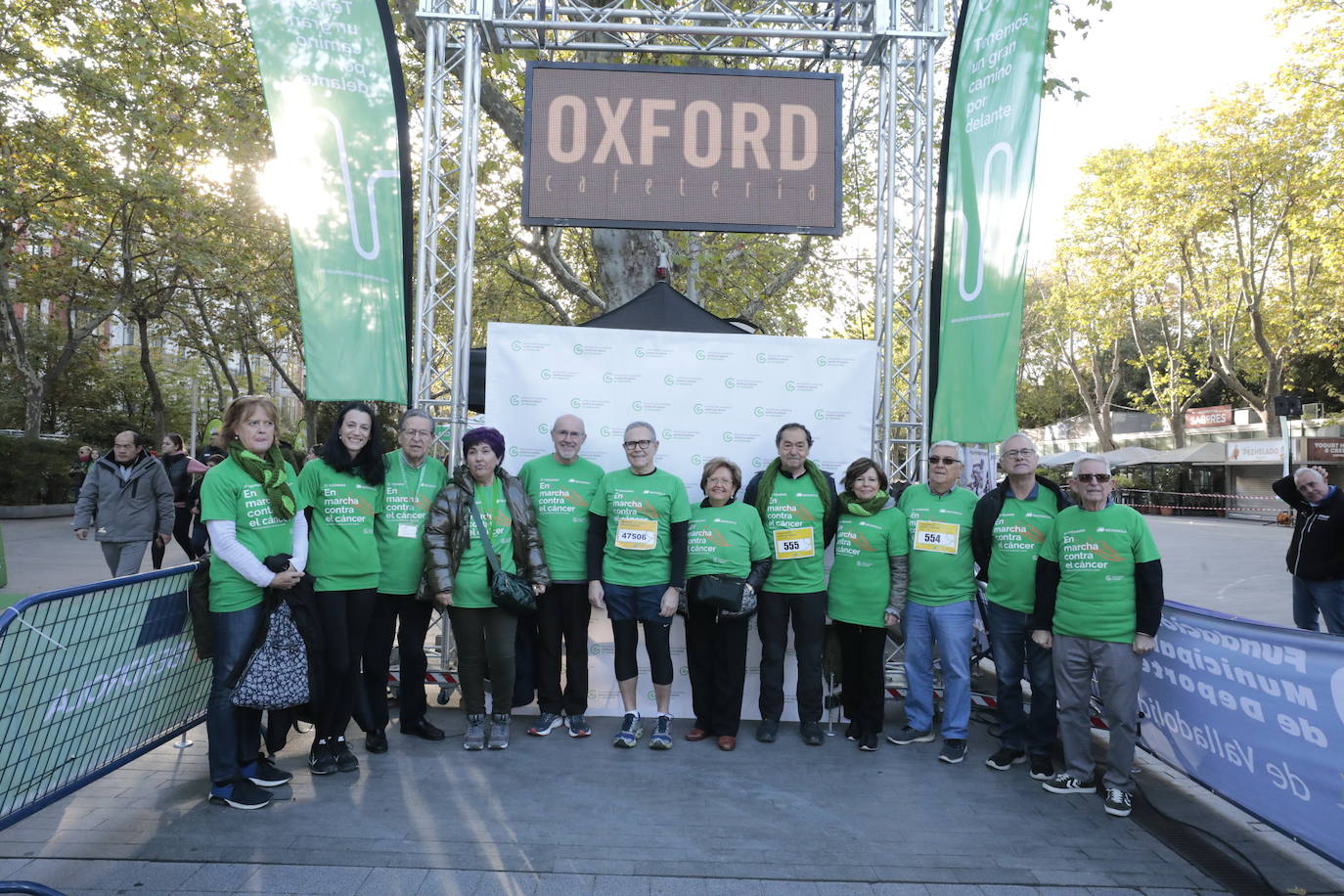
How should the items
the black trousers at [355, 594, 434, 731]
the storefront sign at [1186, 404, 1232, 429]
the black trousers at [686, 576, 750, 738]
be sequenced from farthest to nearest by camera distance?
the storefront sign at [1186, 404, 1232, 429]
the black trousers at [686, 576, 750, 738]
the black trousers at [355, 594, 434, 731]

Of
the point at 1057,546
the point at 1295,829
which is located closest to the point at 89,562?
the point at 1057,546

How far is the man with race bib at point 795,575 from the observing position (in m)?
4.91

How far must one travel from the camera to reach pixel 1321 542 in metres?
6.56

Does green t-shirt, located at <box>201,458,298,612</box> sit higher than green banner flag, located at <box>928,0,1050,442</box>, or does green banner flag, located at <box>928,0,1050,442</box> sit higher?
green banner flag, located at <box>928,0,1050,442</box>

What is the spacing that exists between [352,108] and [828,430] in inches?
146

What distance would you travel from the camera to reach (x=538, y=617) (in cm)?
501

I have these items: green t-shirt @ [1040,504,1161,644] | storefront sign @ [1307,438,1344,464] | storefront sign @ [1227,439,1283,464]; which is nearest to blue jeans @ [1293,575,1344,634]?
green t-shirt @ [1040,504,1161,644]

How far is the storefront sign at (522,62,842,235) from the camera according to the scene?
5.80 metres

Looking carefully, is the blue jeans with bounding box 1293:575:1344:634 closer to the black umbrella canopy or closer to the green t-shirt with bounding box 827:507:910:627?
the green t-shirt with bounding box 827:507:910:627

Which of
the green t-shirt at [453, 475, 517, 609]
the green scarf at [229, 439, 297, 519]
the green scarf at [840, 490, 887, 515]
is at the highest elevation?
the green scarf at [229, 439, 297, 519]

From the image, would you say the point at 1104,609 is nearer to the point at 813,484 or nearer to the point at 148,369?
the point at 813,484

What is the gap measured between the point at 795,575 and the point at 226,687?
9.55ft

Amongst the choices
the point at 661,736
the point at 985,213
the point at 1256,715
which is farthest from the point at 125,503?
the point at 1256,715

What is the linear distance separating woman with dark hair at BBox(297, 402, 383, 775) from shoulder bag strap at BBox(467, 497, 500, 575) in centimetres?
53
